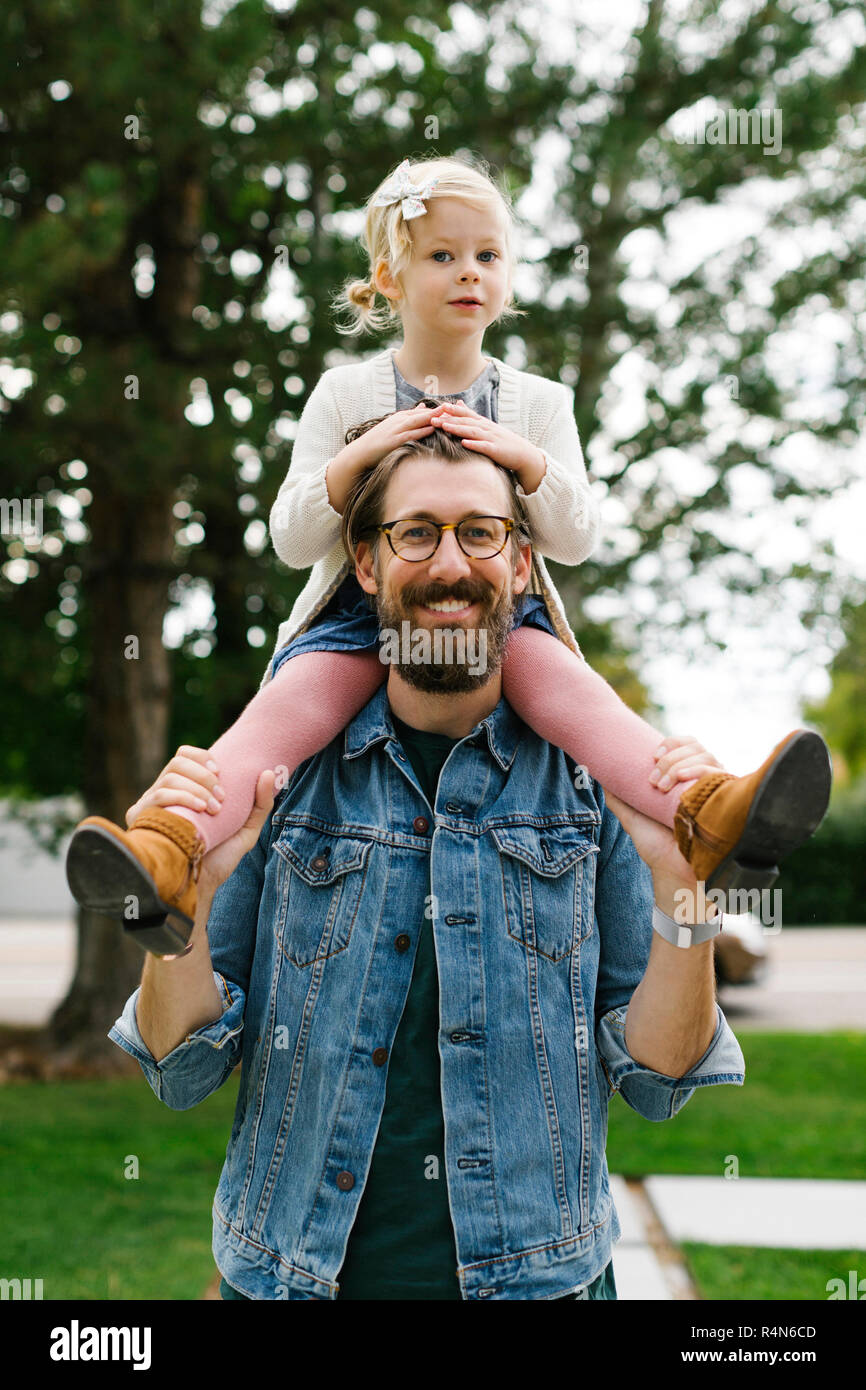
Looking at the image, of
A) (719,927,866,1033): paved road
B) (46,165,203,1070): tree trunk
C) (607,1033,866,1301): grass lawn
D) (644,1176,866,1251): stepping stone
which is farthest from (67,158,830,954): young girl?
(719,927,866,1033): paved road

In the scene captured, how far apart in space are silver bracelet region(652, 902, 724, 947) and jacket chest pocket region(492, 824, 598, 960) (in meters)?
0.20

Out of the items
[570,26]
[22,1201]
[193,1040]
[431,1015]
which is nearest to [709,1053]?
[431,1015]

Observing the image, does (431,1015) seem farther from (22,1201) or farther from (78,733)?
(78,733)

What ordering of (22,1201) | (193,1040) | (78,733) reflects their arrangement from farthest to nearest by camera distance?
(78,733) → (22,1201) → (193,1040)

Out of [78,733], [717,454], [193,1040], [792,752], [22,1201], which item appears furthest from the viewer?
[78,733]

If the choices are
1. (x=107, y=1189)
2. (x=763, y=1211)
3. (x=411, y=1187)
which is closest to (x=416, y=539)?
(x=411, y=1187)

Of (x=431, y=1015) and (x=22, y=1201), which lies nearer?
(x=431, y=1015)

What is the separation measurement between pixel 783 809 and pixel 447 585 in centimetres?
66

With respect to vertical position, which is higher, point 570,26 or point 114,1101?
point 570,26

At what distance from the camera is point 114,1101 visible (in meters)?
8.02

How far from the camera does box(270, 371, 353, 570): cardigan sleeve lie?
2.40 m

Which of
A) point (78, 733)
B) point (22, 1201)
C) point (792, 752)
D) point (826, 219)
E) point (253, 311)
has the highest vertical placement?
point (826, 219)

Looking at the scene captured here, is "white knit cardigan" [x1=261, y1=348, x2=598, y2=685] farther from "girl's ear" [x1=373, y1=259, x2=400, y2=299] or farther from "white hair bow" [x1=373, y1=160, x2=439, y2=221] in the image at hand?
"white hair bow" [x1=373, y1=160, x2=439, y2=221]

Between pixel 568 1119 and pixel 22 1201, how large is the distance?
16.5 feet
